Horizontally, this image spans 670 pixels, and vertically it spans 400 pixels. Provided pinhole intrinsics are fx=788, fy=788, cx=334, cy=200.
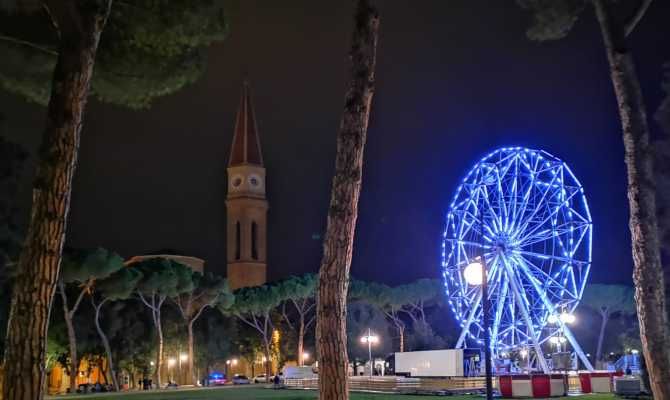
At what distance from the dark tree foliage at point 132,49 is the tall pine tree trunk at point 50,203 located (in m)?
1.92

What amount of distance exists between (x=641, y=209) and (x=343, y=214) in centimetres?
481

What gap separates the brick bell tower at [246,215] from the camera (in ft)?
322

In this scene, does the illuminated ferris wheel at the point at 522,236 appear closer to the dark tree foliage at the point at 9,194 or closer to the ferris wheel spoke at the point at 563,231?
the ferris wheel spoke at the point at 563,231

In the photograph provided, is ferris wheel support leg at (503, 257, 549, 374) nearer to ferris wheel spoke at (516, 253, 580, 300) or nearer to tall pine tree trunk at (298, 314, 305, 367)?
ferris wheel spoke at (516, 253, 580, 300)

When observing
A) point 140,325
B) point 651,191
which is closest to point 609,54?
point 651,191

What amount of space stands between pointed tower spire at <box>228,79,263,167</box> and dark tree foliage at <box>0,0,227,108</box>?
8869 centimetres

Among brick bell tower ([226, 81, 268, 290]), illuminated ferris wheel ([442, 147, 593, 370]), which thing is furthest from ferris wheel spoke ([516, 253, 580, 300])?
brick bell tower ([226, 81, 268, 290])

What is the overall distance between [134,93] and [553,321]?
1208 inches

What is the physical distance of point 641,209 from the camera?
1165 centimetres

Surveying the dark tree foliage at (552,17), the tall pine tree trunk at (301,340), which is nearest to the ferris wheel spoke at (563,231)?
the dark tree foliage at (552,17)

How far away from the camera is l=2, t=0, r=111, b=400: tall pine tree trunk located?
9344 mm

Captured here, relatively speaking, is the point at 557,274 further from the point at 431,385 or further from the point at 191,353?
the point at 191,353

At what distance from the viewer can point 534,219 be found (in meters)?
39.2

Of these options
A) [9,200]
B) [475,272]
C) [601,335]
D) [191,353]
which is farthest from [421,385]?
[601,335]
